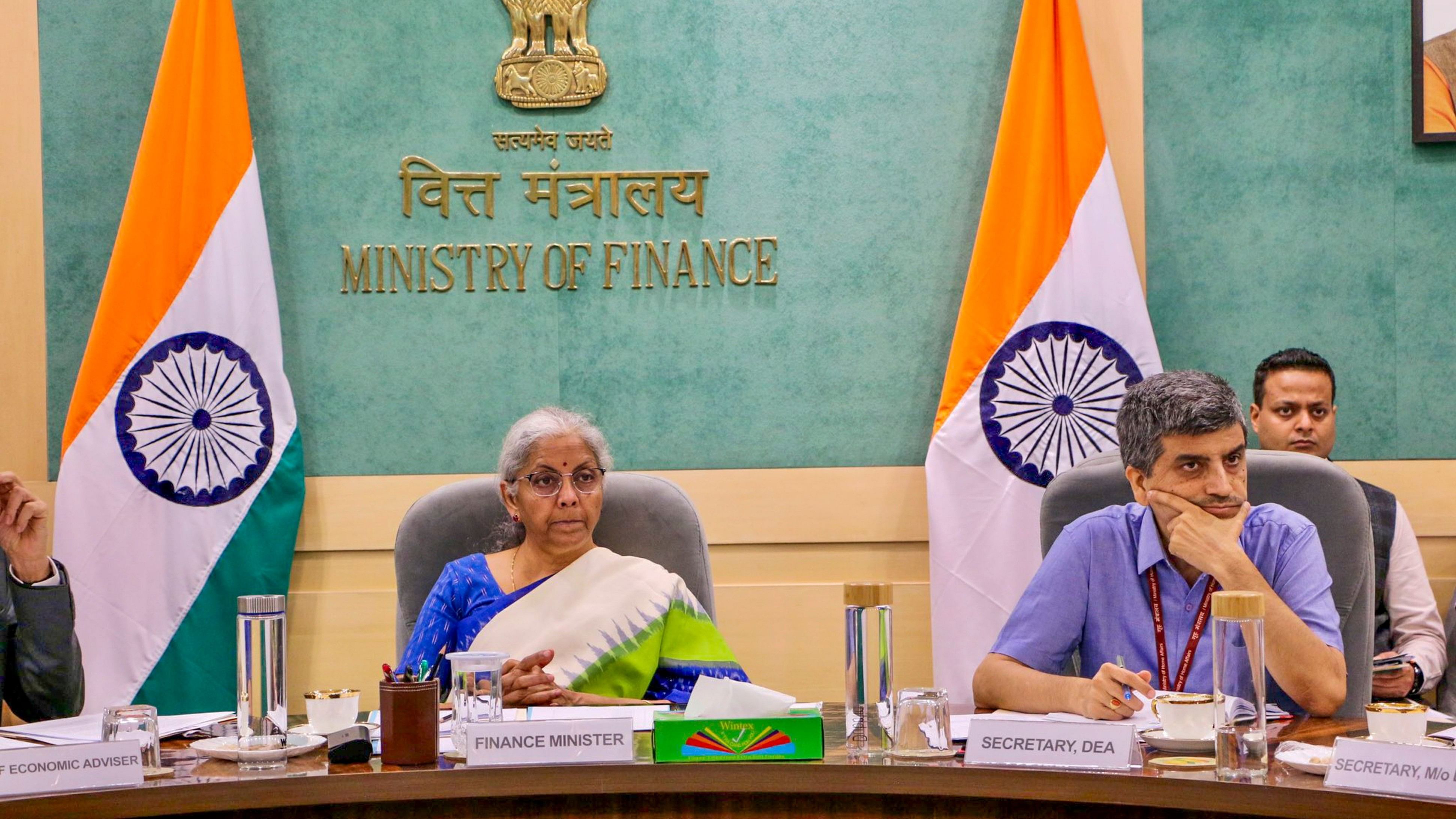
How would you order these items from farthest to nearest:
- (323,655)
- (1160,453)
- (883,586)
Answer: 1. (323,655)
2. (1160,453)
3. (883,586)

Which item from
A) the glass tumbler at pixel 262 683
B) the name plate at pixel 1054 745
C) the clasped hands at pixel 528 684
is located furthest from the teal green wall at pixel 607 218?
the name plate at pixel 1054 745

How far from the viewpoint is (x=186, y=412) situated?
323cm

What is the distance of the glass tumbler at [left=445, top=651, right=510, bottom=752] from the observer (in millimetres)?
1630

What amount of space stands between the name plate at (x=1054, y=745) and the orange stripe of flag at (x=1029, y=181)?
1.80m

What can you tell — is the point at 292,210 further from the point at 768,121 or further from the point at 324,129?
the point at 768,121

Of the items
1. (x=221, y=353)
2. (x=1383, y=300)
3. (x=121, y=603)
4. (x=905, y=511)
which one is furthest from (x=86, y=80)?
(x=1383, y=300)

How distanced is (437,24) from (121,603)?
1661 mm

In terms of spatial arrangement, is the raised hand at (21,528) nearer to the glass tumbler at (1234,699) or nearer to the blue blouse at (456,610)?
the blue blouse at (456,610)

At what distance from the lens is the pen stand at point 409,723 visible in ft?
5.19

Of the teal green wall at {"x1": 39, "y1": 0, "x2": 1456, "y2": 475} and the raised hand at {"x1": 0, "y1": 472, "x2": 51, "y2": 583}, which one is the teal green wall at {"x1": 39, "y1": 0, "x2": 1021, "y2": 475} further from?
the raised hand at {"x1": 0, "y1": 472, "x2": 51, "y2": 583}

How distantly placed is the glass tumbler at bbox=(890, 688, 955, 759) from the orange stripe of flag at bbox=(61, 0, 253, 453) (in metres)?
2.40

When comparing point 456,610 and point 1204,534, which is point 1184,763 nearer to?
point 1204,534

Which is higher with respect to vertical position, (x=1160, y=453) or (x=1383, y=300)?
(x=1383, y=300)

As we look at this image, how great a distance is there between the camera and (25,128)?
3383mm
